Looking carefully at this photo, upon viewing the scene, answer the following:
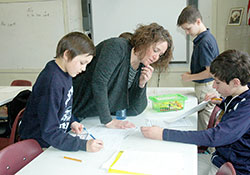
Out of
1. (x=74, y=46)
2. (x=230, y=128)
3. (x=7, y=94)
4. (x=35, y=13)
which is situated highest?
(x=35, y=13)

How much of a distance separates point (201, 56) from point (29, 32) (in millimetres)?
3080

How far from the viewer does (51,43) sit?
440cm

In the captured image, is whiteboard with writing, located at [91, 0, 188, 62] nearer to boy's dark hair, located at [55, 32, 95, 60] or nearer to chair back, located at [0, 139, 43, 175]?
boy's dark hair, located at [55, 32, 95, 60]

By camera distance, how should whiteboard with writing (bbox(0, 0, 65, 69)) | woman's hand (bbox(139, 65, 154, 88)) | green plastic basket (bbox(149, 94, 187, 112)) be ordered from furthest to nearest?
whiteboard with writing (bbox(0, 0, 65, 69)), green plastic basket (bbox(149, 94, 187, 112)), woman's hand (bbox(139, 65, 154, 88))

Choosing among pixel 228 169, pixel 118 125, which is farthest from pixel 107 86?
pixel 228 169

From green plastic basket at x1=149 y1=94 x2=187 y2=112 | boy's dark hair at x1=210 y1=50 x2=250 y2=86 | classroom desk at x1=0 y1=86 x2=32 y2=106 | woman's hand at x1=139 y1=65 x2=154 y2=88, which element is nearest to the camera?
boy's dark hair at x1=210 y1=50 x2=250 y2=86

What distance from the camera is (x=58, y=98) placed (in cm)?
135

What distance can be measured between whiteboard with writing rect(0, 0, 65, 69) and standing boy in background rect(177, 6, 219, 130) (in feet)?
7.81

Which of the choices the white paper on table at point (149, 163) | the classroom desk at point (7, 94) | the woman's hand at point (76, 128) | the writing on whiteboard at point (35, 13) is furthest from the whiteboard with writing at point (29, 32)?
the white paper on table at point (149, 163)

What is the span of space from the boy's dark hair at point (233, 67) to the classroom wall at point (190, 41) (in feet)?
7.71


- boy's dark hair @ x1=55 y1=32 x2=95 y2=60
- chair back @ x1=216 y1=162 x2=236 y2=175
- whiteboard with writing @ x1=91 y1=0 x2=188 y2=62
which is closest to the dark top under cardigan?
boy's dark hair @ x1=55 y1=32 x2=95 y2=60

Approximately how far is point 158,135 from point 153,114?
0.51 metres

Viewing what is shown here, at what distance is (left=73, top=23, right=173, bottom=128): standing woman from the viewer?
1629 mm

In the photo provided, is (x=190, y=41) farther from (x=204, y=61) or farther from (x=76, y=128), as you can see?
(x=76, y=128)
